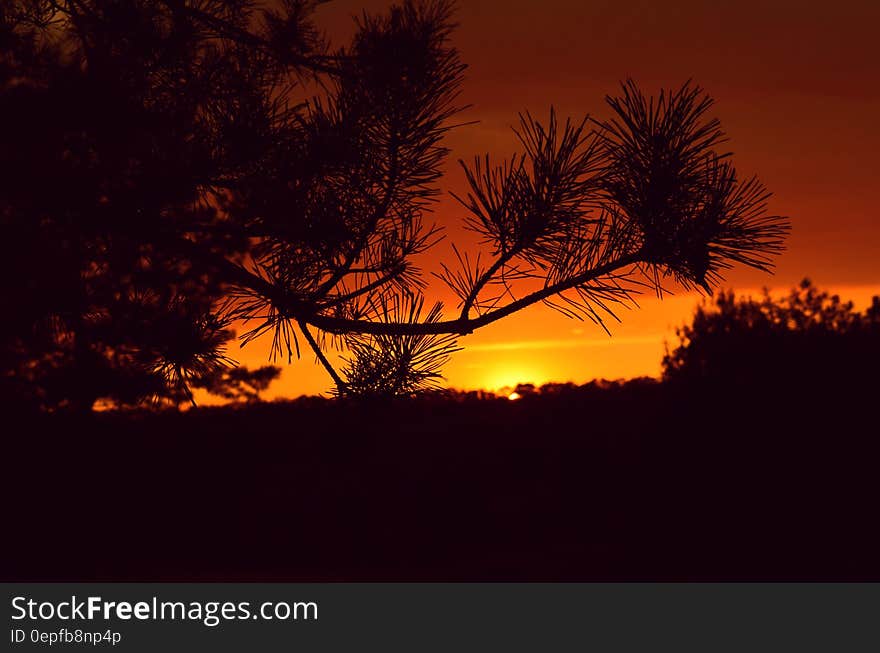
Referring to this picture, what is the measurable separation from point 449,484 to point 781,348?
3.36m

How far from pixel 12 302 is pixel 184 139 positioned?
1132 mm

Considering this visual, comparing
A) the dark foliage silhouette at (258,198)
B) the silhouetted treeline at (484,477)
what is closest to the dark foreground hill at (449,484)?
the silhouetted treeline at (484,477)

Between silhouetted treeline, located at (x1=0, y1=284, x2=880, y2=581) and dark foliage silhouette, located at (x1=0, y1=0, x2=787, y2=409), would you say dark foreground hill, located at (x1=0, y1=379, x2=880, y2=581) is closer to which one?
silhouetted treeline, located at (x1=0, y1=284, x2=880, y2=581)

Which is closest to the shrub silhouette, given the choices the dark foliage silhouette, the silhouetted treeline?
the silhouetted treeline

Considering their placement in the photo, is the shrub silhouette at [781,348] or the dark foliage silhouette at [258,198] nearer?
the dark foliage silhouette at [258,198]

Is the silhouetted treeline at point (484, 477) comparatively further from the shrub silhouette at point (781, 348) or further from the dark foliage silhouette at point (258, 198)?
the dark foliage silhouette at point (258, 198)

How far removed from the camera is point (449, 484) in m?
8.70

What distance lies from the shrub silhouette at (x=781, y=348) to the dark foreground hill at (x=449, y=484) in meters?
0.12

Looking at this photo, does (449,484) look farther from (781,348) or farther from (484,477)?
(781,348)

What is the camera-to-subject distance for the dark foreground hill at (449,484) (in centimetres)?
800

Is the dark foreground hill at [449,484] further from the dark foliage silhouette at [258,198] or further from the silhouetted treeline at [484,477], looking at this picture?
the dark foliage silhouette at [258,198]

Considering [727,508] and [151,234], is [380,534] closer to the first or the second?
[727,508]

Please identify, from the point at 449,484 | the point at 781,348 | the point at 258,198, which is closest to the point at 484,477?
the point at 449,484

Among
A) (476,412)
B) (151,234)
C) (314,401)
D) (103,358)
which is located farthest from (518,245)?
(314,401)
